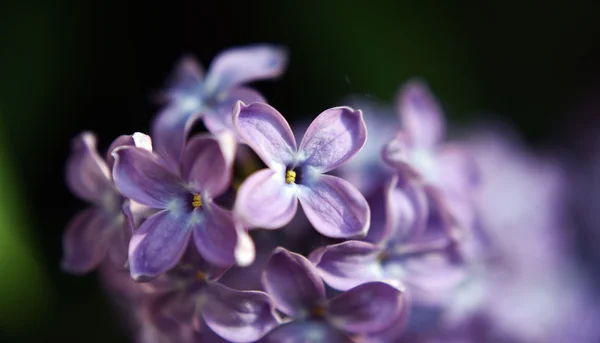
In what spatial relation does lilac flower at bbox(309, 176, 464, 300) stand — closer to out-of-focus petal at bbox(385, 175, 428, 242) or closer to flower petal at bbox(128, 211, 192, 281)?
out-of-focus petal at bbox(385, 175, 428, 242)

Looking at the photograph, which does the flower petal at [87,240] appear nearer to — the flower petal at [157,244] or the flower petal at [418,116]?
the flower petal at [157,244]

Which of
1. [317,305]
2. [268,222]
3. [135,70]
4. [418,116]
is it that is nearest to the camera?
[268,222]

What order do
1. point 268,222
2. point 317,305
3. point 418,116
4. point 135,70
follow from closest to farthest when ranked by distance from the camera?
point 268,222, point 317,305, point 418,116, point 135,70

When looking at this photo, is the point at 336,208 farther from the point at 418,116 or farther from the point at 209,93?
the point at 418,116

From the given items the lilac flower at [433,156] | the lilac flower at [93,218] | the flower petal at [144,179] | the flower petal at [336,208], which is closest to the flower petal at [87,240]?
the lilac flower at [93,218]

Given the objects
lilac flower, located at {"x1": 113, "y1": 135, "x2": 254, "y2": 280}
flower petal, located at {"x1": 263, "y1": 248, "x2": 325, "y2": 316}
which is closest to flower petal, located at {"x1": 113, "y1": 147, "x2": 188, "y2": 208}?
lilac flower, located at {"x1": 113, "y1": 135, "x2": 254, "y2": 280}

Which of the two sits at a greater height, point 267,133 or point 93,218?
point 267,133

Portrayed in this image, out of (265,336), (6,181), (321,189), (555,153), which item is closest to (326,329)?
(265,336)

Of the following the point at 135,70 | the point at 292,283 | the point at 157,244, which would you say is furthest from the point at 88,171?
the point at 135,70

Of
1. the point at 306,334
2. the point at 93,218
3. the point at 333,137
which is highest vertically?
the point at 333,137
